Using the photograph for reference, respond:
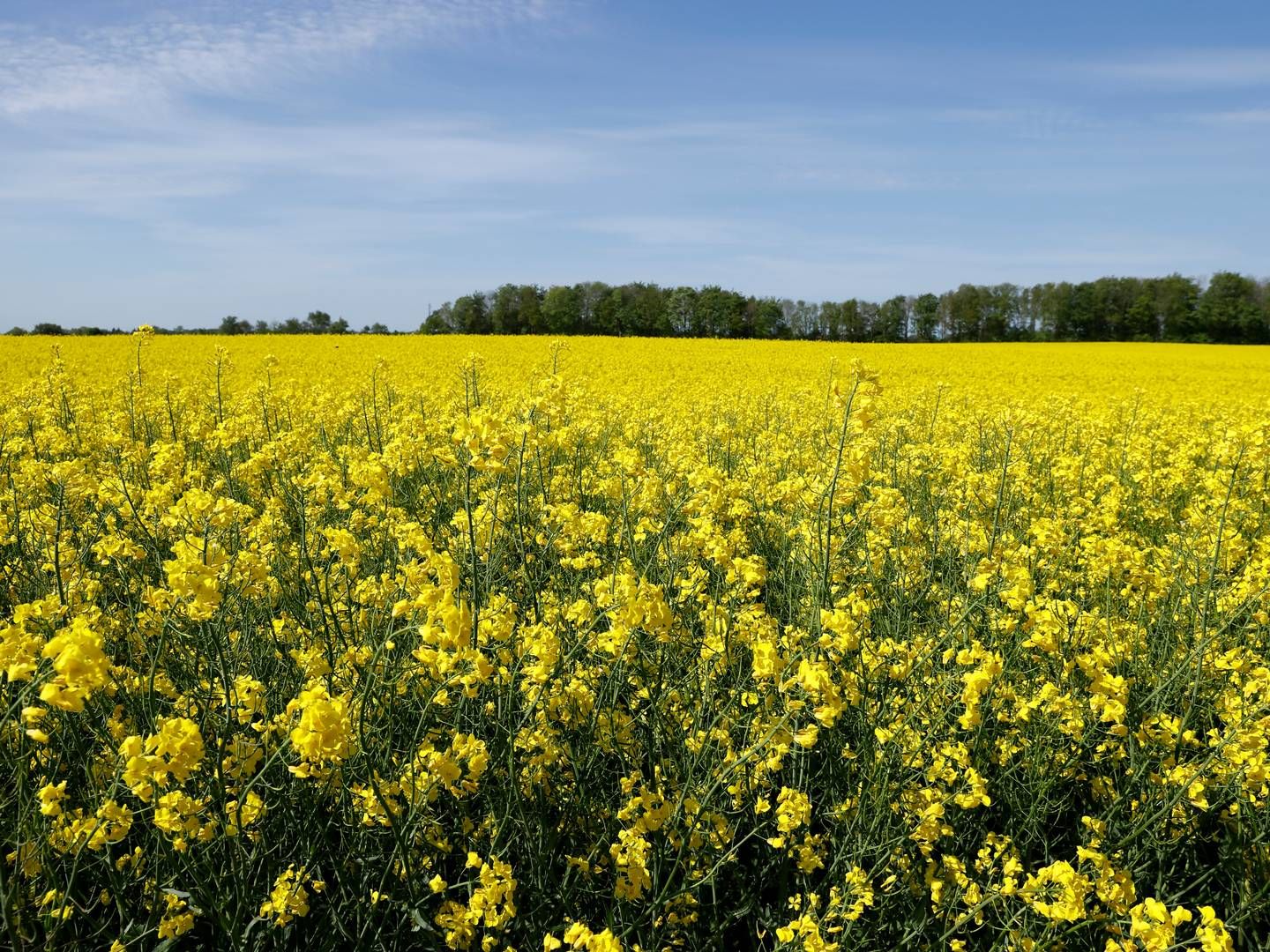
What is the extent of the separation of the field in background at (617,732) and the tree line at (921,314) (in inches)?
2035

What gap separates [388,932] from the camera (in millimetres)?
2324

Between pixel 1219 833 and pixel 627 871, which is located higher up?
pixel 627 871

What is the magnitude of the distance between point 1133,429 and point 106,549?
1198cm

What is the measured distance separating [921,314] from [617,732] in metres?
69.9

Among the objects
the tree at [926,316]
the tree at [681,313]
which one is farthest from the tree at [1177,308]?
the tree at [681,313]

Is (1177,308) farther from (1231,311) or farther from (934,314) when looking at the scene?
(934,314)

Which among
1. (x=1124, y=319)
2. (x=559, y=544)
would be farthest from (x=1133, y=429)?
(x=1124, y=319)

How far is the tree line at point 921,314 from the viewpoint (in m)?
57.0

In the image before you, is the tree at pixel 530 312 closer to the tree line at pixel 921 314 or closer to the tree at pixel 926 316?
the tree line at pixel 921 314

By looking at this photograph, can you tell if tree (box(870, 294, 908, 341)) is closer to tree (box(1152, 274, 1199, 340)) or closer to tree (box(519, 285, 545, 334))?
tree (box(1152, 274, 1199, 340))

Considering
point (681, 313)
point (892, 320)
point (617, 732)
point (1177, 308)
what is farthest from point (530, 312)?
point (617, 732)

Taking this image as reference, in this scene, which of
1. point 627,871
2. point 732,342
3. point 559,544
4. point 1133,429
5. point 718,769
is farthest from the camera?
point 732,342

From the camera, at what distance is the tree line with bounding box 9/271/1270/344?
187 ft

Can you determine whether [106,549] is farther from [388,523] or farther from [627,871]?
[627,871]
